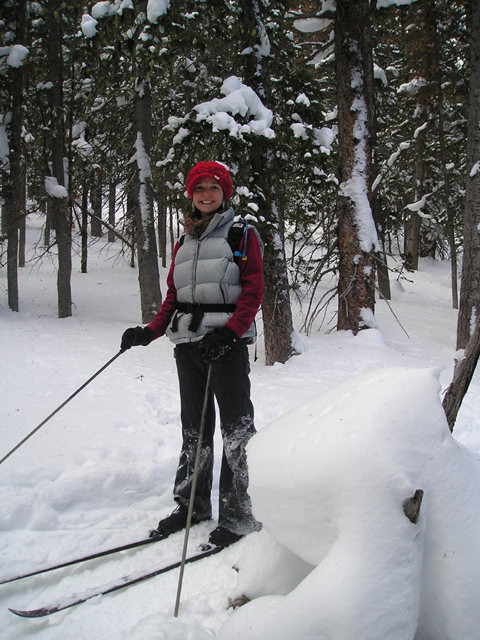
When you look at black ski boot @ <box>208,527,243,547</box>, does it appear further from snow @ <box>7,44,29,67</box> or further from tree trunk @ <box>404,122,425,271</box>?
tree trunk @ <box>404,122,425,271</box>

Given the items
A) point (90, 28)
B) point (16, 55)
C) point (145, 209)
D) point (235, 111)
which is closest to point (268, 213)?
point (235, 111)

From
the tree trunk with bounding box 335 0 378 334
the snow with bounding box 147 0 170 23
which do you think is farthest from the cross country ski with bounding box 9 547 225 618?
the tree trunk with bounding box 335 0 378 334

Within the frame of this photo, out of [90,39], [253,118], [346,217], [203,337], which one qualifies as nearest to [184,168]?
[253,118]

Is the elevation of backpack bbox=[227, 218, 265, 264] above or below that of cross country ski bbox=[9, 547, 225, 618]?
above

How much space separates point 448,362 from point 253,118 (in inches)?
190

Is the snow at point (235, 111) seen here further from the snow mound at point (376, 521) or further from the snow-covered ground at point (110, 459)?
the snow mound at point (376, 521)

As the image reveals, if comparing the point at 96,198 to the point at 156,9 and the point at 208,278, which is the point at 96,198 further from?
the point at 208,278

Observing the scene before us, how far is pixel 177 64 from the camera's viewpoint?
29.7ft

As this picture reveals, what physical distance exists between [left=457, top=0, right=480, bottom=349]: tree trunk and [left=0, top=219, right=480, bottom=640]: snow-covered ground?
2.91ft

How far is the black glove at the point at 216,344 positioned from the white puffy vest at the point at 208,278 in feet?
0.59

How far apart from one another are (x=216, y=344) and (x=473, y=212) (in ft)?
22.4

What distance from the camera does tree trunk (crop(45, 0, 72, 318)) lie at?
32.3 ft

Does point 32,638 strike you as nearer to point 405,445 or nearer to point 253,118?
point 405,445

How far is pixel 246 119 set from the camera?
18.9 ft
